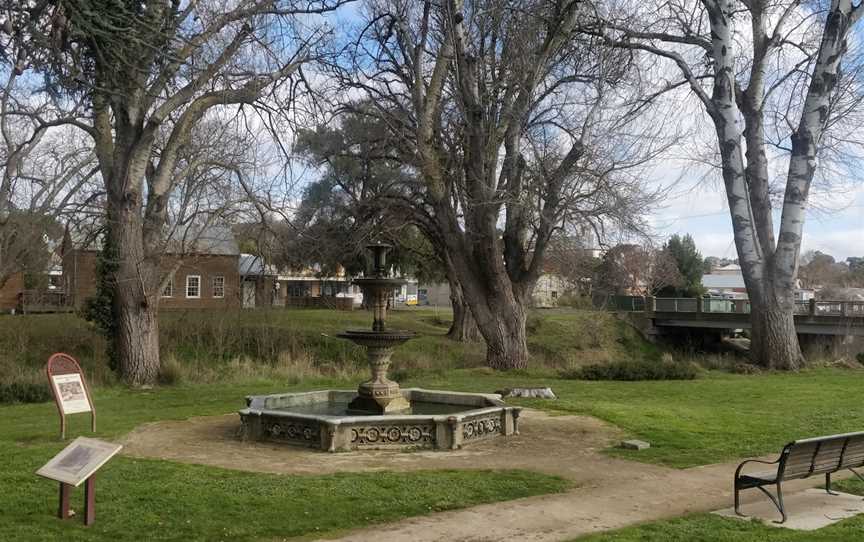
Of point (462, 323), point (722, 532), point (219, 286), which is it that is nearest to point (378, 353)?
point (722, 532)

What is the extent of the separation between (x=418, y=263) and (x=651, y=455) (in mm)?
31024

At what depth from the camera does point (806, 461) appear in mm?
7793

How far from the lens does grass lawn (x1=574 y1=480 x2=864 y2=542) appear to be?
6789mm

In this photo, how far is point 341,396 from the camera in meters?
15.4

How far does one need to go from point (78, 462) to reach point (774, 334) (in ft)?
80.3

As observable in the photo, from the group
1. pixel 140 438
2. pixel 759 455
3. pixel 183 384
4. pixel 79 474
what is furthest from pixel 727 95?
pixel 79 474

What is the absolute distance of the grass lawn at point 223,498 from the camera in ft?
23.2

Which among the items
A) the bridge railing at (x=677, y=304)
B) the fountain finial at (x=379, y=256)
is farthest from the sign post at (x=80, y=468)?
the bridge railing at (x=677, y=304)

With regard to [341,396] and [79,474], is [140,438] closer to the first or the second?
[341,396]

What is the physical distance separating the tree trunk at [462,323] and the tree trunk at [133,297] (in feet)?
62.4

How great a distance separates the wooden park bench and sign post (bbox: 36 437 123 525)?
6.12 m

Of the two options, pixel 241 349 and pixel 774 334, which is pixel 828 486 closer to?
pixel 774 334

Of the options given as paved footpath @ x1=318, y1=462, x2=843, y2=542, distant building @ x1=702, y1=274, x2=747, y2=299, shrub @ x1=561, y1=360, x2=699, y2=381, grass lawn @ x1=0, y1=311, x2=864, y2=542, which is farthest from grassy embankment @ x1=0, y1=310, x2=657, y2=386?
distant building @ x1=702, y1=274, x2=747, y2=299

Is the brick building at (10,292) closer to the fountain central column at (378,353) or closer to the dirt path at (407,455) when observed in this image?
the dirt path at (407,455)
